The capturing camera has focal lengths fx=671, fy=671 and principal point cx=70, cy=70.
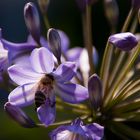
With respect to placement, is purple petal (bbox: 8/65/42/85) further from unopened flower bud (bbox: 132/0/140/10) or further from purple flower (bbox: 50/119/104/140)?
unopened flower bud (bbox: 132/0/140/10)

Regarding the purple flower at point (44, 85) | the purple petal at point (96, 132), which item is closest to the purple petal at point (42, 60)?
the purple flower at point (44, 85)

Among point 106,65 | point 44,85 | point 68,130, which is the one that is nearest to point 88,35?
point 106,65

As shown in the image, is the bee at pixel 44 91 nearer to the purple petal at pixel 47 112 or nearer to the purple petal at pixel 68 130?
the purple petal at pixel 47 112

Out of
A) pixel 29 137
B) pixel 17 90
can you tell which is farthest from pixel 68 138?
pixel 29 137

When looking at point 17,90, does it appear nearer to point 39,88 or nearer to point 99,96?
point 39,88

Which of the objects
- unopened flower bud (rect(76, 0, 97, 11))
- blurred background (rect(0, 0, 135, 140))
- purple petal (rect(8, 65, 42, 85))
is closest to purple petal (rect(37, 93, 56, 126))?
purple petal (rect(8, 65, 42, 85))
